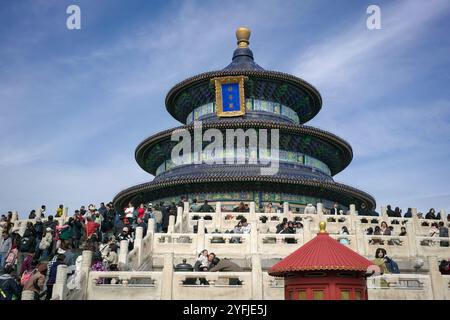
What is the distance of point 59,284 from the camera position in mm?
10281

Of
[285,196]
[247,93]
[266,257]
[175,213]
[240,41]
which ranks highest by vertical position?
[240,41]

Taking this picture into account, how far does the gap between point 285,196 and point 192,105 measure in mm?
11359

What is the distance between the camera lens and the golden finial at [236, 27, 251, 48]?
40.9m

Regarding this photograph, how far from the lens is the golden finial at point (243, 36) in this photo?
4091 cm

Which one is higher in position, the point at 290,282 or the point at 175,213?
the point at 175,213

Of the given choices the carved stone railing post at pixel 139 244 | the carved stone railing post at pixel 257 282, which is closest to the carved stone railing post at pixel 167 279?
the carved stone railing post at pixel 257 282

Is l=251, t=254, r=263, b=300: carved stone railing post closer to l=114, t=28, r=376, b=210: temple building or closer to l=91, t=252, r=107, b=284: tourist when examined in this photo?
l=91, t=252, r=107, b=284: tourist

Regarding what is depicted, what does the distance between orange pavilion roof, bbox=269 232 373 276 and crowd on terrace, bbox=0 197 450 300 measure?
153 inches

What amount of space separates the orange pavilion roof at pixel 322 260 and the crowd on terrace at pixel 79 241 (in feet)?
12.8

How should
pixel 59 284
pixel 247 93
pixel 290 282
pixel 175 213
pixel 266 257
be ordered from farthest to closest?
1. pixel 247 93
2. pixel 175 213
3. pixel 266 257
4. pixel 59 284
5. pixel 290 282

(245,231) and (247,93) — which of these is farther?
(247,93)

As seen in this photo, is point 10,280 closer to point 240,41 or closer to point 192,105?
point 192,105

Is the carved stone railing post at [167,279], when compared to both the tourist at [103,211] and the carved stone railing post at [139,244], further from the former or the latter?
the tourist at [103,211]
